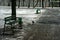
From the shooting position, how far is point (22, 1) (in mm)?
35531

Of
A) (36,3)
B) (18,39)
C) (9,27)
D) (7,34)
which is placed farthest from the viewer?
(36,3)

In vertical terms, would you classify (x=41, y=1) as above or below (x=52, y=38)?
above

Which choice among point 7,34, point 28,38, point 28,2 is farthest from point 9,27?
point 28,2

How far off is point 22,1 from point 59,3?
718 cm

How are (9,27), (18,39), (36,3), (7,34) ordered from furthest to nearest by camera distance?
(36,3), (9,27), (7,34), (18,39)

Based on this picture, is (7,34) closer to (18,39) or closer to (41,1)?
(18,39)

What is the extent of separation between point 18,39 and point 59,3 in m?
25.7

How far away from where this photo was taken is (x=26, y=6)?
35219mm

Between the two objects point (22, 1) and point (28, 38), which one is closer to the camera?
point (28, 38)

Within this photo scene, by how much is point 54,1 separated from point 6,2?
929 centimetres

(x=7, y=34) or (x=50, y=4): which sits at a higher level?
(x=50, y=4)

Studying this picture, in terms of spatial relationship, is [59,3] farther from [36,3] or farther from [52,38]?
[52,38]

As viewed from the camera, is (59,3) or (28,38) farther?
(59,3)

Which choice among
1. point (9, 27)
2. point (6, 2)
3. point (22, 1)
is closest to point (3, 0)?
point (6, 2)
